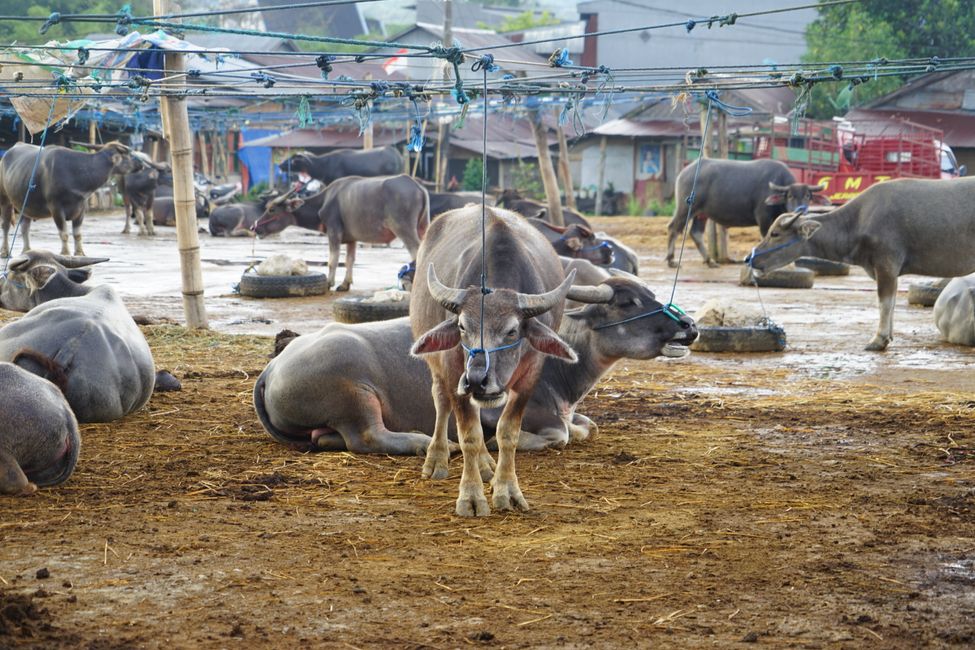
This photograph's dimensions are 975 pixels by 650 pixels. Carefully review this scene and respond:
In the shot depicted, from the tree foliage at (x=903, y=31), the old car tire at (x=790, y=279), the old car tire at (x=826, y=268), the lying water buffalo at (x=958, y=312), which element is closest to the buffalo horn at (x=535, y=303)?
the lying water buffalo at (x=958, y=312)

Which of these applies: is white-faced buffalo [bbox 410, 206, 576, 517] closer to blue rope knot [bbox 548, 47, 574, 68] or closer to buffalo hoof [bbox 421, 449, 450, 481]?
buffalo hoof [bbox 421, 449, 450, 481]

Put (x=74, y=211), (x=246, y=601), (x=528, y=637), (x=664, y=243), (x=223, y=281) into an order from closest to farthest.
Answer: (x=528, y=637), (x=246, y=601), (x=223, y=281), (x=74, y=211), (x=664, y=243)

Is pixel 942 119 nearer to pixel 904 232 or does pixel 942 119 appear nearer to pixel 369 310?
pixel 904 232

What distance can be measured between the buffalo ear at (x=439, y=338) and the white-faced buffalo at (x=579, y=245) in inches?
362

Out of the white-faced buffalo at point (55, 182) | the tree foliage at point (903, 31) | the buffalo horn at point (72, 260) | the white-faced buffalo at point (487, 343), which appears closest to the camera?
the white-faced buffalo at point (487, 343)

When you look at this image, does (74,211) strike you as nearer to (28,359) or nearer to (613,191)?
(28,359)

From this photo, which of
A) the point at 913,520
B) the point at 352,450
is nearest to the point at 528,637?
the point at 913,520

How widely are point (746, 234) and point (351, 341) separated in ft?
77.0

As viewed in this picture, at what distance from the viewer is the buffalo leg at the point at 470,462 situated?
6602mm

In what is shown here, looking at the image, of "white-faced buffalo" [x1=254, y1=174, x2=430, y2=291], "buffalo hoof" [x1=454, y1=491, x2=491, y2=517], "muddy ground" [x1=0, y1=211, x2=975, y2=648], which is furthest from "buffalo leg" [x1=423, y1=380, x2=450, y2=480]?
"white-faced buffalo" [x1=254, y1=174, x2=430, y2=291]

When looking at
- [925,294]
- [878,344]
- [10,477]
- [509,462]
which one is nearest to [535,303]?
[509,462]

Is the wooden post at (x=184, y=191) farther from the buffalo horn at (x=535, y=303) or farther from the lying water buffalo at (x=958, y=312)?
the lying water buffalo at (x=958, y=312)

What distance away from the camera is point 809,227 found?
47.8 ft

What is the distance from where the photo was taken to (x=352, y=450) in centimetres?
816
